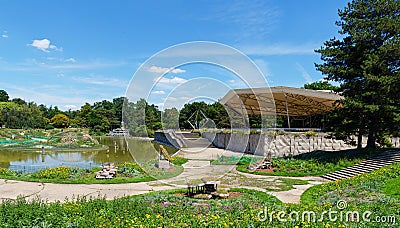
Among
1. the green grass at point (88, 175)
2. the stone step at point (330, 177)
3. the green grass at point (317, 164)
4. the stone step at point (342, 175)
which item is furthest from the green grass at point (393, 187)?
the green grass at point (88, 175)

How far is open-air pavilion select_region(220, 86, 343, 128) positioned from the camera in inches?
749

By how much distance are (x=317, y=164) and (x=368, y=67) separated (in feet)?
18.1

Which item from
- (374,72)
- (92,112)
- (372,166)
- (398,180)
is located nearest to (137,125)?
(398,180)

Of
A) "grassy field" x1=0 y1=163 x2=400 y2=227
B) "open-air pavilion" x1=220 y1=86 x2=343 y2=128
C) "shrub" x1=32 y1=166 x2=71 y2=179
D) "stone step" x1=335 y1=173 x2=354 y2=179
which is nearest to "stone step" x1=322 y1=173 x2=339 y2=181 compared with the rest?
"stone step" x1=335 y1=173 x2=354 y2=179

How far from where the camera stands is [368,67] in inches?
593

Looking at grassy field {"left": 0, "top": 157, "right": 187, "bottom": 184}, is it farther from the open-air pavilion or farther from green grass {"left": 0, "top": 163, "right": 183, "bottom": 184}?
the open-air pavilion

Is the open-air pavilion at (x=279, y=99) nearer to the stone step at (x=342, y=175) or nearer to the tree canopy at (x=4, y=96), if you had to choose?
the stone step at (x=342, y=175)

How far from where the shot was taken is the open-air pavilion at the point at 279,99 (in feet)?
62.4

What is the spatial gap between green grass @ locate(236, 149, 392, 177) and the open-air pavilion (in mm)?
3611

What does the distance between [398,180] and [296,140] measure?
10.3 metres

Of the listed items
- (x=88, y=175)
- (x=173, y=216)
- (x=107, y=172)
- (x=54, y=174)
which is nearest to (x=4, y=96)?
(x=54, y=174)

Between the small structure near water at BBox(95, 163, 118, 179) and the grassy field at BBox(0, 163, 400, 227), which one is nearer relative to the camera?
the grassy field at BBox(0, 163, 400, 227)

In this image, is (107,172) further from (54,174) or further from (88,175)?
(54,174)

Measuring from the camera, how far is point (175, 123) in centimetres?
1148
